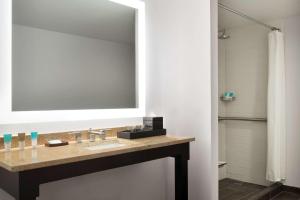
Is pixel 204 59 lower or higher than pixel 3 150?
higher

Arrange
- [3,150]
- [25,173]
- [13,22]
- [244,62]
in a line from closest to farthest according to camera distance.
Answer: [25,173] < [3,150] < [13,22] < [244,62]

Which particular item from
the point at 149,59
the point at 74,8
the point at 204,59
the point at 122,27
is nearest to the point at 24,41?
the point at 74,8

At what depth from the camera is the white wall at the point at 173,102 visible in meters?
2.03

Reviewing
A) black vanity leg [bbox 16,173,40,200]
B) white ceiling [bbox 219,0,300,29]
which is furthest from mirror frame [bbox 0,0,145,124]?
white ceiling [bbox 219,0,300,29]

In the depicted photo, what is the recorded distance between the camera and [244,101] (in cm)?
348

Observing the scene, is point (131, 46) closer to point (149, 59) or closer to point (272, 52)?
point (149, 59)

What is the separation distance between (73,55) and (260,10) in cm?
218

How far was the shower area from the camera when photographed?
308cm

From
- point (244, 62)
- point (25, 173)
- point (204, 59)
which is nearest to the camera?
point (25, 173)

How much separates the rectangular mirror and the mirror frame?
28 millimetres

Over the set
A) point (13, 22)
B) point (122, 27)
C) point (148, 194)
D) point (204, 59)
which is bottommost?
point (148, 194)

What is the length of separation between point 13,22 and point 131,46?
970mm

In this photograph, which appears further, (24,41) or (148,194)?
(148,194)

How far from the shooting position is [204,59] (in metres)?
2.11
